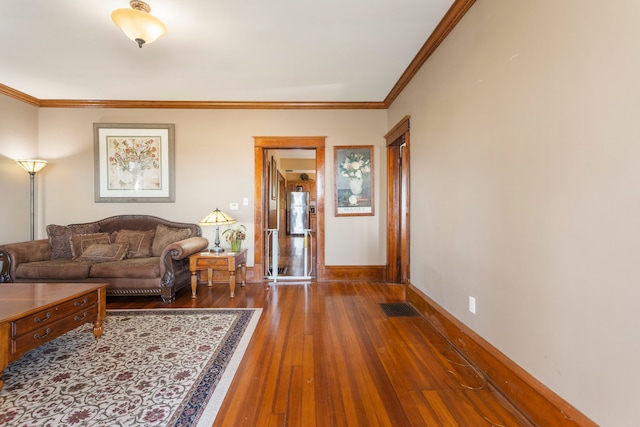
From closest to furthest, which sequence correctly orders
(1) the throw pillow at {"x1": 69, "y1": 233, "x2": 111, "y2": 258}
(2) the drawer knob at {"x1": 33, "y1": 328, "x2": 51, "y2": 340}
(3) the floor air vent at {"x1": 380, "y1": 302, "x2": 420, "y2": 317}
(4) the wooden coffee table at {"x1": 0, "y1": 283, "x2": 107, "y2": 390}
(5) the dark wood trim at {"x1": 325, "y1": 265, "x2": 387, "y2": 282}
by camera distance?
1. (4) the wooden coffee table at {"x1": 0, "y1": 283, "x2": 107, "y2": 390}
2. (2) the drawer knob at {"x1": 33, "y1": 328, "x2": 51, "y2": 340}
3. (3) the floor air vent at {"x1": 380, "y1": 302, "x2": 420, "y2": 317}
4. (1) the throw pillow at {"x1": 69, "y1": 233, "x2": 111, "y2": 258}
5. (5) the dark wood trim at {"x1": 325, "y1": 265, "x2": 387, "y2": 282}

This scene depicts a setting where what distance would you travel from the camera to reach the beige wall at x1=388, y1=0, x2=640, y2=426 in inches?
43.3

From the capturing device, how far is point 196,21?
2422mm

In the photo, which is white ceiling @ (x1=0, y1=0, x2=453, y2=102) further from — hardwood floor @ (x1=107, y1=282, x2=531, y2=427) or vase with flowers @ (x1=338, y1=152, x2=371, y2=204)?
hardwood floor @ (x1=107, y1=282, x2=531, y2=427)

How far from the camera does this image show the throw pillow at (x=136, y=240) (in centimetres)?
384

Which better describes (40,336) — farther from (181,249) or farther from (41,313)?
(181,249)

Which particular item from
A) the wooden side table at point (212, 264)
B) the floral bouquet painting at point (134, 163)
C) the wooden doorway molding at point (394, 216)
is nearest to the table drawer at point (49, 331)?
the wooden side table at point (212, 264)

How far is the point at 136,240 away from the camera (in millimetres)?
3918

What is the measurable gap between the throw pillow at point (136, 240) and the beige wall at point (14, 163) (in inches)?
54.8

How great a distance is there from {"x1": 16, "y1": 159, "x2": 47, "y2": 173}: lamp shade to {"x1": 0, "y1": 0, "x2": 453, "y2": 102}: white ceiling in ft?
3.29

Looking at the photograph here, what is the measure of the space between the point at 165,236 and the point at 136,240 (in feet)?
1.25

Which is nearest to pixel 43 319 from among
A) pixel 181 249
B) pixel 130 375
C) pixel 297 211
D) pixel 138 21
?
pixel 130 375

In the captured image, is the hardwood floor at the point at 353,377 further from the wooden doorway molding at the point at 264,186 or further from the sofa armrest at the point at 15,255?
the sofa armrest at the point at 15,255

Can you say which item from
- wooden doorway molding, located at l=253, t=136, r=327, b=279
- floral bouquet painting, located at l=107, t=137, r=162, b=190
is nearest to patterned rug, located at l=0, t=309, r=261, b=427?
wooden doorway molding, located at l=253, t=136, r=327, b=279

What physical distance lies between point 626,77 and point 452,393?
1.82 meters
